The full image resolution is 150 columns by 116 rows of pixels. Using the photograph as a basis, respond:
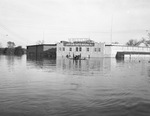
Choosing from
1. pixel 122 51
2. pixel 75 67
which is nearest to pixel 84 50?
pixel 122 51

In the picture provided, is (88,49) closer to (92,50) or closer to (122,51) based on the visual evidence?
(92,50)

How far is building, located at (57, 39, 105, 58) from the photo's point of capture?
75312 mm

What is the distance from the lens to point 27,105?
25.8 feet

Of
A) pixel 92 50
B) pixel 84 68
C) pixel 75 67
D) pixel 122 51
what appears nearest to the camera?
pixel 84 68

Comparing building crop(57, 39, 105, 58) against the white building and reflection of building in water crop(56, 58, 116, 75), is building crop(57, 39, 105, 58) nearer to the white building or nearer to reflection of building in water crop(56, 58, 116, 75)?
the white building

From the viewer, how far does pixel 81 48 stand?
76.5 metres

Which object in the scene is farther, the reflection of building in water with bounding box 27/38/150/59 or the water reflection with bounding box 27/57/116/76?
the reflection of building in water with bounding box 27/38/150/59

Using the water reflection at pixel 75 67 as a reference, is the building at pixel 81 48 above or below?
above

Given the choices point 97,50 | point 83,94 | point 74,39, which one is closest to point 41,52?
point 74,39

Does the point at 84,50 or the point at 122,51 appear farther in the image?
the point at 122,51

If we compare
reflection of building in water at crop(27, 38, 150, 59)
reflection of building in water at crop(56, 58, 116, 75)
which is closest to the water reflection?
reflection of building in water at crop(56, 58, 116, 75)

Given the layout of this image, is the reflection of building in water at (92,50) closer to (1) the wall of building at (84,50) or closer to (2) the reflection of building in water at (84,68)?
(1) the wall of building at (84,50)

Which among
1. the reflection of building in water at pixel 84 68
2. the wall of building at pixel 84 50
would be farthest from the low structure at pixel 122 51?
the reflection of building in water at pixel 84 68

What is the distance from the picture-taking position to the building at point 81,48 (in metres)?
75.3
